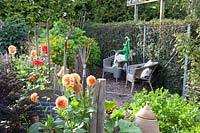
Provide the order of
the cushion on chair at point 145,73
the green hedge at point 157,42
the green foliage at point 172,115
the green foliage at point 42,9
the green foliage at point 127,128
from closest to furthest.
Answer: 1. the green foliage at point 127,128
2. the green foliage at point 172,115
3. the green hedge at point 157,42
4. the cushion on chair at point 145,73
5. the green foliage at point 42,9

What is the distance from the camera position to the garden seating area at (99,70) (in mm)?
2049

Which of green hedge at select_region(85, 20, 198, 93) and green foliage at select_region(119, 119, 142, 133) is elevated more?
green hedge at select_region(85, 20, 198, 93)

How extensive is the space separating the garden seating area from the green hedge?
20mm

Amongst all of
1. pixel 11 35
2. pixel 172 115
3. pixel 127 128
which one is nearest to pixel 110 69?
pixel 11 35

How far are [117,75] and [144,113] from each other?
17.3 feet

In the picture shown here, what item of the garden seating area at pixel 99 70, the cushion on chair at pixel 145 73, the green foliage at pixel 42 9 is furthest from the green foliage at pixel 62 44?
the green foliage at pixel 42 9

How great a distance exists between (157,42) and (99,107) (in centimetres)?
474

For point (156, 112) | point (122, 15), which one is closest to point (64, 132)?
point (156, 112)

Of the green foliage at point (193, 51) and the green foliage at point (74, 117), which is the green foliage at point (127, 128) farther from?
the green foliage at point (193, 51)

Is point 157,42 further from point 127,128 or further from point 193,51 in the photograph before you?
point 127,128

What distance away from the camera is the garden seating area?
205 centimetres

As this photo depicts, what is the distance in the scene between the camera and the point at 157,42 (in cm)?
651

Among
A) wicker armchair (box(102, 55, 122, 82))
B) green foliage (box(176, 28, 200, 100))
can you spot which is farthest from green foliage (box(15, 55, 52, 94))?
wicker armchair (box(102, 55, 122, 82))

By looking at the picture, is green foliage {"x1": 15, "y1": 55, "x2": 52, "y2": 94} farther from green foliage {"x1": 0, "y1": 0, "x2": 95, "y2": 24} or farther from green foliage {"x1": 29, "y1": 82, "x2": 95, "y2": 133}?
green foliage {"x1": 0, "y1": 0, "x2": 95, "y2": 24}
